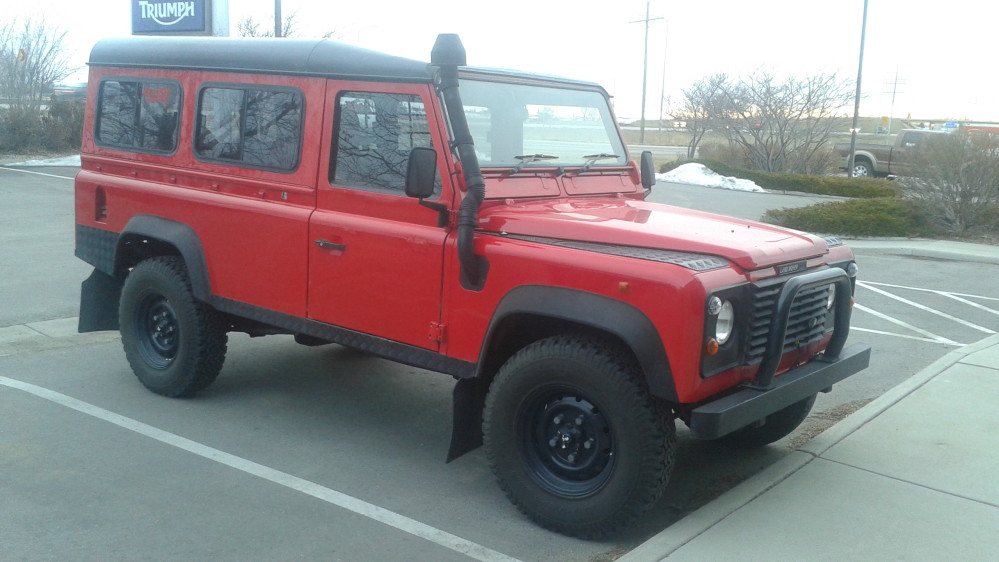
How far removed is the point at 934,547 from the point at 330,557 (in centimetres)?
263

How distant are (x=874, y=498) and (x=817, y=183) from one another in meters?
20.7

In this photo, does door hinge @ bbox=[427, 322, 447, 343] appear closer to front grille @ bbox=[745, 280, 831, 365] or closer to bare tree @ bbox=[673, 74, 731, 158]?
front grille @ bbox=[745, 280, 831, 365]

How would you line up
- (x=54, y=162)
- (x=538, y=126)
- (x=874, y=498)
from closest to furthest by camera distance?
(x=874, y=498)
(x=538, y=126)
(x=54, y=162)

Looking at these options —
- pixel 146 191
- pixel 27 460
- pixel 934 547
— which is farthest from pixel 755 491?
pixel 146 191

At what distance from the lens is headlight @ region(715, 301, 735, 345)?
397 centimetres

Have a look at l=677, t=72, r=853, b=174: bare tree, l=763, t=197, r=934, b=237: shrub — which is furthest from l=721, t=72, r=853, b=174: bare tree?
l=763, t=197, r=934, b=237: shrub

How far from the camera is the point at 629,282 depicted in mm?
3955

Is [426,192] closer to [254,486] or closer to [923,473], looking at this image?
[254,486]

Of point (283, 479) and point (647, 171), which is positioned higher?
point (647, 171)

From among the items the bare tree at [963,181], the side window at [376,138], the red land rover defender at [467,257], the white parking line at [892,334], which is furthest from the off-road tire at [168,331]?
the bare tree at [963,181]

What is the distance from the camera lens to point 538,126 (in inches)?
209

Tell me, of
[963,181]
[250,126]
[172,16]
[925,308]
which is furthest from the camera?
[963,181]

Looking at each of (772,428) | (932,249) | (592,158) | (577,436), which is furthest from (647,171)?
(932,249)

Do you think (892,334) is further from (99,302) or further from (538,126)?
(99,302)
